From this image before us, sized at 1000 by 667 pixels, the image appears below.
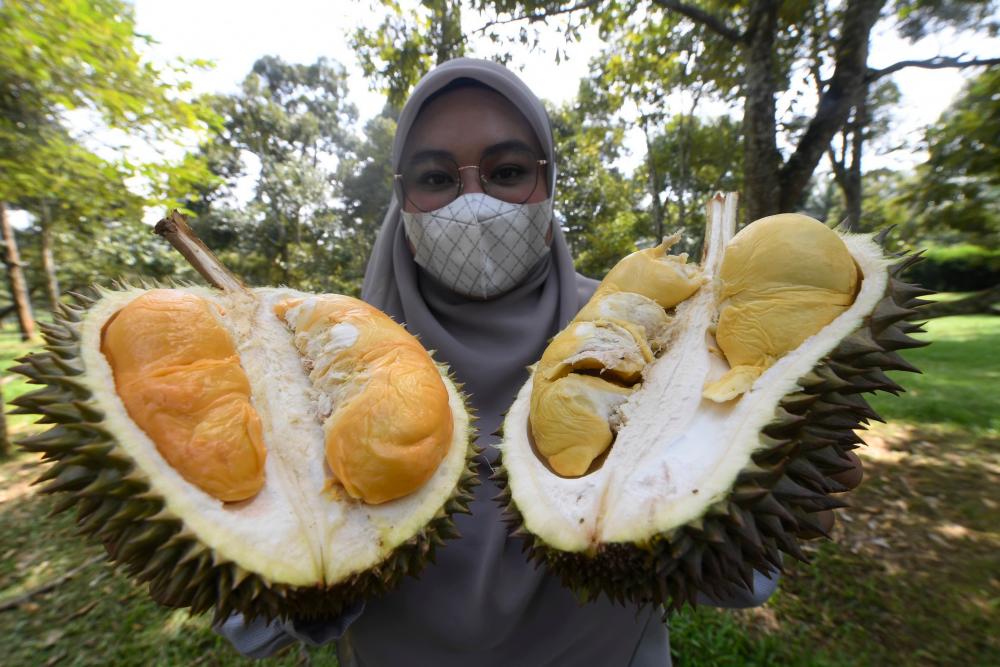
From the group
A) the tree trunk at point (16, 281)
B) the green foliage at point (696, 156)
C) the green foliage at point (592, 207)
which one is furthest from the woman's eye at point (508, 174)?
the green foliage at point (592, 207)

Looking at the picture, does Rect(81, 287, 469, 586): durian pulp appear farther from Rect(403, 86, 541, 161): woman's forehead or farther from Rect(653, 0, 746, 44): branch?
Rect(653, 0, 746, 44): branch

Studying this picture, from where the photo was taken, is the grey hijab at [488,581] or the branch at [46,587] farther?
the branch at [46,587]

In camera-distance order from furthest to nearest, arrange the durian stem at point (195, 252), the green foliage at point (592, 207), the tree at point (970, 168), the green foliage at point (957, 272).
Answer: the green foliage at point (957, 272)
the green foliage at point (592, 207)
the tree at point (970, 168)
the durian stem at point (195, 252)

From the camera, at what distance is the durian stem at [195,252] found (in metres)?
1.22

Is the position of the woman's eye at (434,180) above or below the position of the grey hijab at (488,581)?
above

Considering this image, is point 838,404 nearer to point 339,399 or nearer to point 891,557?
point 339,399

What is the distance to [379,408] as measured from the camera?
1012 millimetres

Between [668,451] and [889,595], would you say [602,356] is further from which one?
[889,595]

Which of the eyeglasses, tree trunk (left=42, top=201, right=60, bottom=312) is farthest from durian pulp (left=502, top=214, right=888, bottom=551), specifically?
tree trunk (left=42, top=201, right=60, bottom=312)

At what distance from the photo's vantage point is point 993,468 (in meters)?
3.61

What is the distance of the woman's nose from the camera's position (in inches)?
65.8

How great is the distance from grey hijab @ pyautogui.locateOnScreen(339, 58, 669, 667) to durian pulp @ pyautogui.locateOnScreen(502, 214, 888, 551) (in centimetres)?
26

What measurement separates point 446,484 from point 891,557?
3311 mm

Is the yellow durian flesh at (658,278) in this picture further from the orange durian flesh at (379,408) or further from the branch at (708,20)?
the branch at (708,20)
